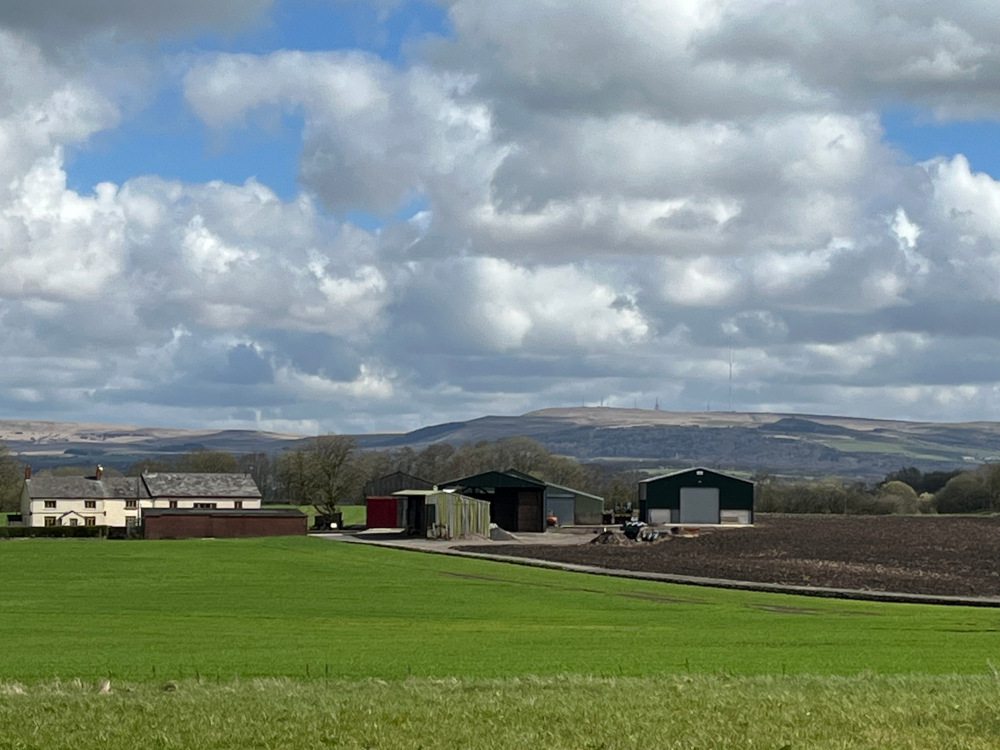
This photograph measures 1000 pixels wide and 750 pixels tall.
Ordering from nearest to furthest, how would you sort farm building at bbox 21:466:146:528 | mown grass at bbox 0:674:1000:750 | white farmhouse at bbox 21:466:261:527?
mown grass at bbox 0:674:1000:750
white farmhouse at bbox 21:466:261:527
farm building at bbox 21:466:146:528

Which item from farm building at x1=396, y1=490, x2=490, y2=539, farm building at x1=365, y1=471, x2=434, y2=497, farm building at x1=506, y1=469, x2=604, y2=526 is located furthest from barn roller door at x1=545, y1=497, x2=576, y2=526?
farm building at x1=396, y1=490, x2=490, y2=539

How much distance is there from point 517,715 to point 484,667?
6.72m

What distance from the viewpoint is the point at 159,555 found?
66.9 meters

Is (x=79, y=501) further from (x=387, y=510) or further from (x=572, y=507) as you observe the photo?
(x=572, y=507)

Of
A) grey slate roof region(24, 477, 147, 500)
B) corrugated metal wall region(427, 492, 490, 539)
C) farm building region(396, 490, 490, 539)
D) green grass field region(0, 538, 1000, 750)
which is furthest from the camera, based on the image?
grey slate roof region(24, 477, 147, 500)

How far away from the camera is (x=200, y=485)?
118 metres

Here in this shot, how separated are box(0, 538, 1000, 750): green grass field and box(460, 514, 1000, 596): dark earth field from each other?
6701 mm

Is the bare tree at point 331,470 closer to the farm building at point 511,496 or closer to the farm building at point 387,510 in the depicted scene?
the farm building at point 387,510

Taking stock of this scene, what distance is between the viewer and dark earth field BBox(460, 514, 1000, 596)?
157 ft

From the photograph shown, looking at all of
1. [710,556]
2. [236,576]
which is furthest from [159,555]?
[710,556]

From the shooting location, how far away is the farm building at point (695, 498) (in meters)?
110

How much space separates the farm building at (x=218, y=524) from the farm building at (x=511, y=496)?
40.5 feet

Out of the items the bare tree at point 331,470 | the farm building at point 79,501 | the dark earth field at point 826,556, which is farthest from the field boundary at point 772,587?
the farm building at point 79,501

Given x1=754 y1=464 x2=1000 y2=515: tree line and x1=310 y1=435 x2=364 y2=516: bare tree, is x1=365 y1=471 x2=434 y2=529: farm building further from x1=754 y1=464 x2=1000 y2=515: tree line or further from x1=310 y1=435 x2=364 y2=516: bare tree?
x1=754 y1=464 x2=1000 y2=515: tree line
